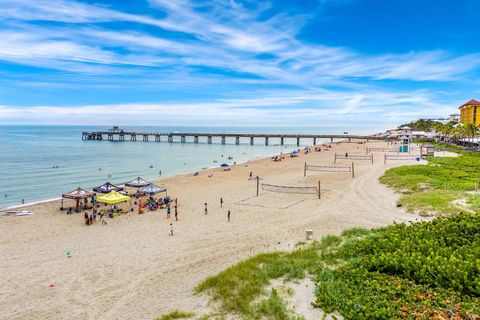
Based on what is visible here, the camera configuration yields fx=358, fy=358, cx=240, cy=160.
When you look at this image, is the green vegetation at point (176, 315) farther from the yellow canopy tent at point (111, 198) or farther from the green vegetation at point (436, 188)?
the green vegetation at point (436, 188)

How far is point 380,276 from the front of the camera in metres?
10.1

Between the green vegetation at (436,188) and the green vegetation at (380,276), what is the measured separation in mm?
5963

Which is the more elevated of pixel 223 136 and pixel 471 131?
pixel 471 131

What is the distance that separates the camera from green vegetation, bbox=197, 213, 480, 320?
847 cm

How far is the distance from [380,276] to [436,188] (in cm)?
1828

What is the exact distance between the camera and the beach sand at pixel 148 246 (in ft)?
36.5

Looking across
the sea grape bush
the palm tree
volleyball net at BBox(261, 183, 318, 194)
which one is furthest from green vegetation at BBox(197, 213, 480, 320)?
the palm tree

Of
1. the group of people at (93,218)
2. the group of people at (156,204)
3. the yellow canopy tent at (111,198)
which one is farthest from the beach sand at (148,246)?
the yellow canopy tent at (111,198)

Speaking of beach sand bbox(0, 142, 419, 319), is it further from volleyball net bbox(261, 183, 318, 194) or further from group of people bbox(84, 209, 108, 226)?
volleyball net bbox(261, 183, 318, 194)

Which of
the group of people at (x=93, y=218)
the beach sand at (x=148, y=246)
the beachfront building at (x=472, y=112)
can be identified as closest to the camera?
the beach sand at (x=148, y=246)

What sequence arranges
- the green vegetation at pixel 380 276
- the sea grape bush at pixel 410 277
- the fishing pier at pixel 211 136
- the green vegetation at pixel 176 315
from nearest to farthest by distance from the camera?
1. the sea grape bush at pixel 410 277
2. the green vegetation at pixel 380 276
3. the green vegetation at pixel 176 315
4. the fishing pier at pixel 211 136

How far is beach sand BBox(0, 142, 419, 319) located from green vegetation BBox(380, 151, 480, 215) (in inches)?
45.5

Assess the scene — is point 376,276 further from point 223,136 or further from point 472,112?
point 472,112

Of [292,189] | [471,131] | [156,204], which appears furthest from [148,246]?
[471,131]
